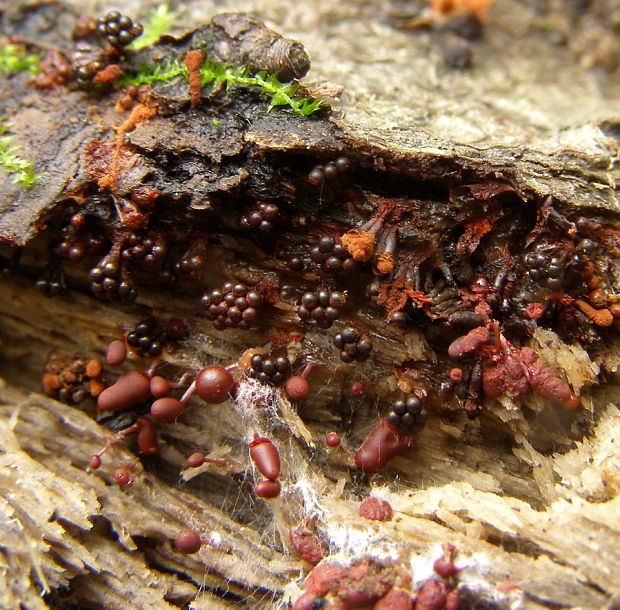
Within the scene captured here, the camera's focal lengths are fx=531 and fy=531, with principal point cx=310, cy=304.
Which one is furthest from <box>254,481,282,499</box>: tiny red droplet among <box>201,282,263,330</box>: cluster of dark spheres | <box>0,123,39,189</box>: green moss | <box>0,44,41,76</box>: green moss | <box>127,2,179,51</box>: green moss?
<box>0,44,41,76</box>: green moss

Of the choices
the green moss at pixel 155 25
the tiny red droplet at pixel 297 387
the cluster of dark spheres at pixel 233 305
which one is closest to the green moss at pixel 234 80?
the green moss at pixel 155 25

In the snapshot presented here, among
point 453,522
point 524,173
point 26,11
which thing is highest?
point 524,173

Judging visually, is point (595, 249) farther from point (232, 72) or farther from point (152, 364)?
point (152, 364)

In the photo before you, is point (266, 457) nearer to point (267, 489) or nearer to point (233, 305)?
point (267, 489)

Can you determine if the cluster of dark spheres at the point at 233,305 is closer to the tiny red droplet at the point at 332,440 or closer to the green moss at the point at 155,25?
the tiny red droplet at the point at 332,440

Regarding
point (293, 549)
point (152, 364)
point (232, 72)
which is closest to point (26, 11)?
point (232, 72)
